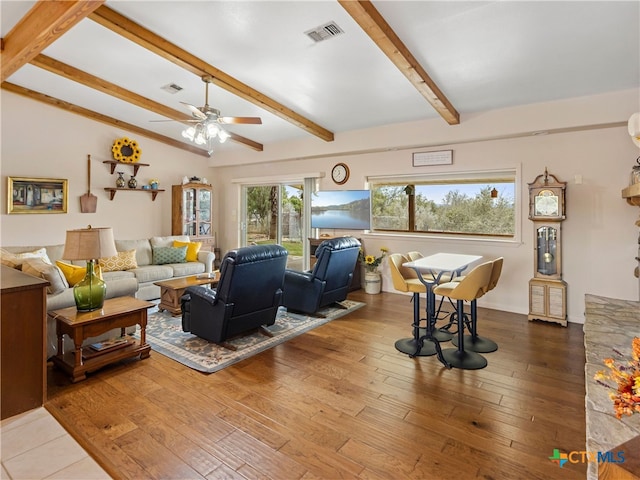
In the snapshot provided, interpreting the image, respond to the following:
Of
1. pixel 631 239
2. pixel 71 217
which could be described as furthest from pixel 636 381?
pixel 71 217

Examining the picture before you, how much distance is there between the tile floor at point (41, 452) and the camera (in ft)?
6.12

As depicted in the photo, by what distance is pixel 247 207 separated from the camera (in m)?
8.17

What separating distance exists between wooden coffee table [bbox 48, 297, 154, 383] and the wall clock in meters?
4.11

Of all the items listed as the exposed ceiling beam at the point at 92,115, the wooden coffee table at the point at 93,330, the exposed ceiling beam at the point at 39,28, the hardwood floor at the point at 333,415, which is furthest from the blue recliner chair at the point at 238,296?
the exposed ceiling beam at the point at 92,115

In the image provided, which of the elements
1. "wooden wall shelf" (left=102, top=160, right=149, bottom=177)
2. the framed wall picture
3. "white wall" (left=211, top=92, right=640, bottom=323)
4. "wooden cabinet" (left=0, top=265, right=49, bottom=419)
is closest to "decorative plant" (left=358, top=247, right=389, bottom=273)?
"white wall" (left=211, top=92, right=640, bottom=323)

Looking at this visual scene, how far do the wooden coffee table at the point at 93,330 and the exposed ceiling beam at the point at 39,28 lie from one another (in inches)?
92.5

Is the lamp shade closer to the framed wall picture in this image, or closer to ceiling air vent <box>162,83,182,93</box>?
ceiling air vent <box>162,83,182,93</box>

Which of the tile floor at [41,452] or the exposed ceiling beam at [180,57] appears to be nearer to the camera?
the tile floor at [41,452]

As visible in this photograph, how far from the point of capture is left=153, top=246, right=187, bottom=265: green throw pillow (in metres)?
6.10

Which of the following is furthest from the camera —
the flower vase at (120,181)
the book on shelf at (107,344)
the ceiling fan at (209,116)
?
the flower vase at (120,181)

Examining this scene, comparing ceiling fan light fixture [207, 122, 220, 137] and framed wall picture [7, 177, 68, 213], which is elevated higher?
ceiling fan light fixture [207, 122, 220, 137]

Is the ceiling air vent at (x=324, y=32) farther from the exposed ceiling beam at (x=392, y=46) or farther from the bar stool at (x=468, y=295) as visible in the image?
the bar stool at (x=468, y=295)

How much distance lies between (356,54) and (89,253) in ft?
10.2

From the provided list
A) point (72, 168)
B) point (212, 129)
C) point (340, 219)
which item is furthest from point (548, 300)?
point (72, 168)
